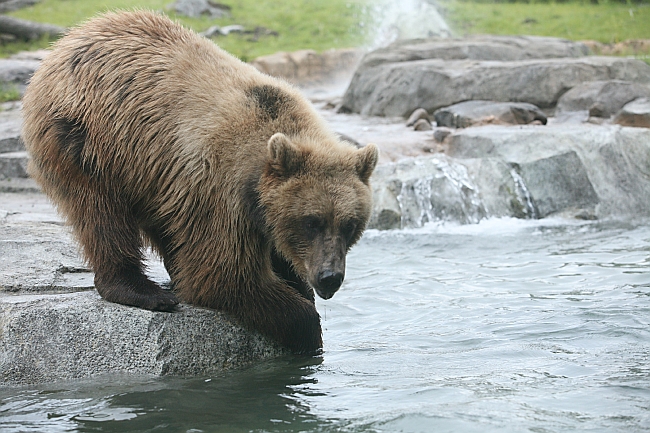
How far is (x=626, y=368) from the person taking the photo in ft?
16.5

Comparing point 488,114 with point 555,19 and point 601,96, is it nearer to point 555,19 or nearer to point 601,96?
point 601,96

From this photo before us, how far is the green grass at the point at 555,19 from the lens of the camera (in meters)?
25.1

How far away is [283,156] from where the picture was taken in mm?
4730

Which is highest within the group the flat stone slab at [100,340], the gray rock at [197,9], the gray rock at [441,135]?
the gray rock at [197,9]

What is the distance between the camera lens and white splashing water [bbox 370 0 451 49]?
25.2m

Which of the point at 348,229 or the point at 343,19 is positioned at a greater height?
the point at 343,19

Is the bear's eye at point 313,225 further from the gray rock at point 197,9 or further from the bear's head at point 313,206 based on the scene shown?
the gray rock at point 197,9

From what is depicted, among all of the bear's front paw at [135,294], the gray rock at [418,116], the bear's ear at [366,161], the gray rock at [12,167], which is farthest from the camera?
the gray rock at [418,116]

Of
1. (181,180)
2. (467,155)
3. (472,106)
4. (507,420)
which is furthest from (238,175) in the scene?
(472,106)

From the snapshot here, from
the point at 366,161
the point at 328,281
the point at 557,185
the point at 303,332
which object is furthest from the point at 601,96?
the point at 328,281

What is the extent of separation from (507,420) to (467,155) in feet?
27.6

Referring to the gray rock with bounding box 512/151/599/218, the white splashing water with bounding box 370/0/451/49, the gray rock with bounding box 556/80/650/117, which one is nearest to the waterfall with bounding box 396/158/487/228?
the gray rock with bounding box 512/151/599/218

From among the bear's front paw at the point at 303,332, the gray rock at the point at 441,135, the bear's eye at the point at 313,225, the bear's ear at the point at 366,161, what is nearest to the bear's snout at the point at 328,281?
the bear's eye at the point at 313,225

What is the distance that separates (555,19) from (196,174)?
83.0 ft
